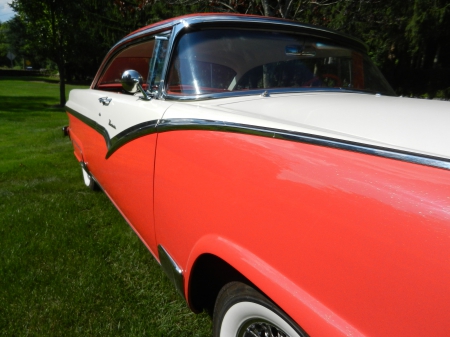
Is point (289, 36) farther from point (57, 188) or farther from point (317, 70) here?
point (57, 188)

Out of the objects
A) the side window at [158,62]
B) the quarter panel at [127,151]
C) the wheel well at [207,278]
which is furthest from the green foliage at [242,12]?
the wheel well at [207,278]

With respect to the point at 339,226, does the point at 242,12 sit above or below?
above

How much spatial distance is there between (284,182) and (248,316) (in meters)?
0.55

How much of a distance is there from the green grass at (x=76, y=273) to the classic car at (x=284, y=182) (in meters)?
0.38

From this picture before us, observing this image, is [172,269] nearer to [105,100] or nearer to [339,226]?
[339,226]

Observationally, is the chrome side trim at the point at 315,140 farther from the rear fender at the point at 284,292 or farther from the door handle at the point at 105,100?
the door handle at the point at 105,100

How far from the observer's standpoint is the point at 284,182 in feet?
3.67

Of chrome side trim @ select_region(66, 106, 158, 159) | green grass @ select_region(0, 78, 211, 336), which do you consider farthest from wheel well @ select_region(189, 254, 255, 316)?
chrome side trim @ select_region(66, 106, 158, 159)

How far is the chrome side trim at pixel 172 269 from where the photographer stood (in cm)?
174

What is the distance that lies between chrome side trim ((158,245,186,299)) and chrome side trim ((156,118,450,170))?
2.05ft

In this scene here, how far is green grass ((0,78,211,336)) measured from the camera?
2.09m

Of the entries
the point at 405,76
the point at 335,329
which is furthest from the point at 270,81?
the point at 405,76

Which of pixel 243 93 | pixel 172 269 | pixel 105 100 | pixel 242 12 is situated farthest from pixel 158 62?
pixel 242 12

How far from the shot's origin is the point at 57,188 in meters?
4.34
